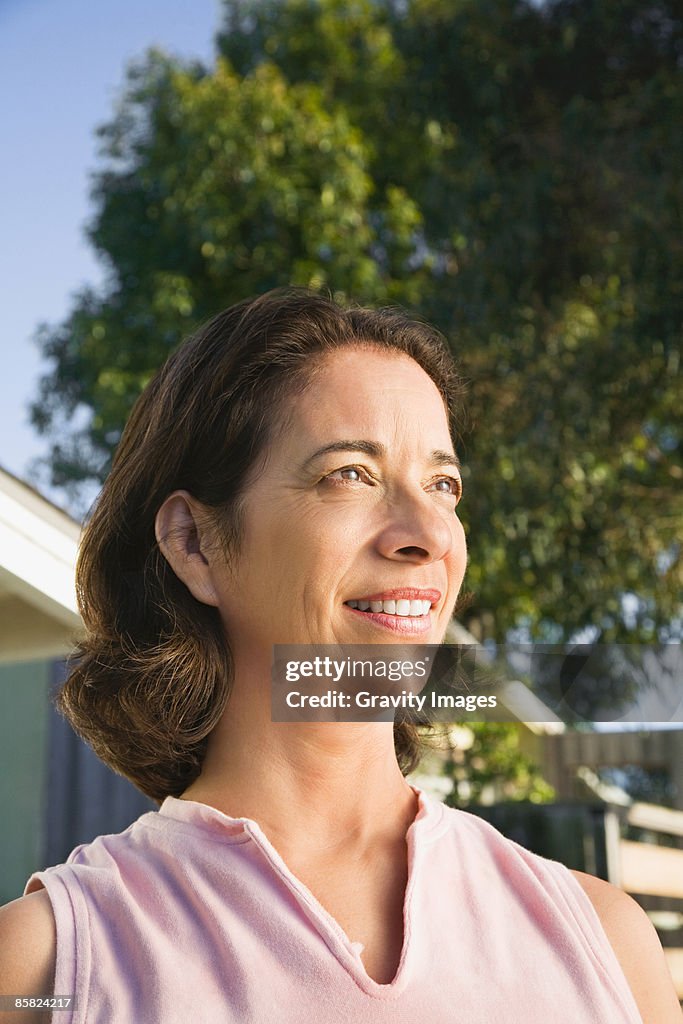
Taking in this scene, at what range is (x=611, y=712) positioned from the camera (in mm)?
739

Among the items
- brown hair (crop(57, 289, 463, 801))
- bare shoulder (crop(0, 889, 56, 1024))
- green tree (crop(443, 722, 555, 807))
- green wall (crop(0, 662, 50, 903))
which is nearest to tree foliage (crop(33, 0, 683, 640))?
green tree (crop(443, 722, 555, 807))

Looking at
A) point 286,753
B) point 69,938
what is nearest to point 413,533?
point 286,753

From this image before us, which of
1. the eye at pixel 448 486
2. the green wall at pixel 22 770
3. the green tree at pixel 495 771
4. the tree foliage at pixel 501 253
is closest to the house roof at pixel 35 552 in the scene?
the green wall at pixel 22 770

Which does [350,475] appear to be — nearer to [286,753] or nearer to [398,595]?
[398,595]

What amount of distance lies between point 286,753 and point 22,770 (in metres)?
3.71

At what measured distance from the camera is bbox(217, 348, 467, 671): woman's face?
0.64 meters

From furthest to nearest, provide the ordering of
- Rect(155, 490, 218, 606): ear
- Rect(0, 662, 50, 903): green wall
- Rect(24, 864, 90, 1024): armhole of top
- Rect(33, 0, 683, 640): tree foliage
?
Rect(33, 0, 683, 640): tree foliage
Rect(0, 662, 50, 903): green wall
Rect(155, 490, 218, 606): ear
Rect(24, 864, 90, 1024): armhole of top

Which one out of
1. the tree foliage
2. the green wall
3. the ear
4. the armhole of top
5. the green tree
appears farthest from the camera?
the tree foliage

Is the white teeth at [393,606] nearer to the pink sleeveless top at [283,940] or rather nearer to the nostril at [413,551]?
the nostril at [413,551]

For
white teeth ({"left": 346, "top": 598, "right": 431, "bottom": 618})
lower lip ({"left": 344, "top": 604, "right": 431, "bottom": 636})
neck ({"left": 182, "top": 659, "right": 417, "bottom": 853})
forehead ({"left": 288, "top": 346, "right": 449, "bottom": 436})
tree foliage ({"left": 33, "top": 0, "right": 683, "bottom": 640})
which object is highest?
tree foliage ({"left": 33, "top": 0, "right": 683, "bottom": 640})

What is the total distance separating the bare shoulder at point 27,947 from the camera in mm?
611

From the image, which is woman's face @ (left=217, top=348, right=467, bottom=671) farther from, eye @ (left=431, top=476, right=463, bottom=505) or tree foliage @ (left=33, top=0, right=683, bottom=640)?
tree foliage @ (left=33, top=0, right=683, bottom=640)

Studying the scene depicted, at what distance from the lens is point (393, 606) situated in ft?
2.07

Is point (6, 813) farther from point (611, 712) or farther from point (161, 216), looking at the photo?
point (161, 216)
